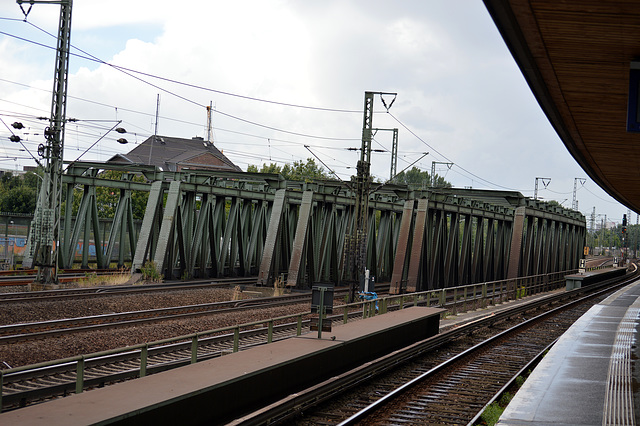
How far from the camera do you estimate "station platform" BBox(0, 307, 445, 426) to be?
26.7 ft

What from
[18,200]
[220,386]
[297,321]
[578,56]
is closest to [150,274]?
[297,321]

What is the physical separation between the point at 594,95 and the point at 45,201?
21.4 metres

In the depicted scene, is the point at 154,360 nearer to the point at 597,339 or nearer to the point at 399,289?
the point at 597,339

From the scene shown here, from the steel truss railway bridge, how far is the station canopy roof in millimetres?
15340

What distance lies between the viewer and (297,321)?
15820 mm

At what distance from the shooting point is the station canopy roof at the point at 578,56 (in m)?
7.97

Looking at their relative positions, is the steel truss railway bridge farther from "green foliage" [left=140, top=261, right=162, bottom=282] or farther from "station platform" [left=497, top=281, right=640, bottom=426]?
"station platform" [left=497, top=281, right=640, bottom=426]

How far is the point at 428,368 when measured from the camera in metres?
16.6

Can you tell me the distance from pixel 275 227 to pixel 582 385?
2383 centimetres

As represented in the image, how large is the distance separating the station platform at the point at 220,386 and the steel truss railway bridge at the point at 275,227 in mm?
13844

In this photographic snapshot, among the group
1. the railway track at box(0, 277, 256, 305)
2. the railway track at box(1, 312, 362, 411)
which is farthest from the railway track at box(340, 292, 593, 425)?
the railway track at box(0, 277, 256, 305)

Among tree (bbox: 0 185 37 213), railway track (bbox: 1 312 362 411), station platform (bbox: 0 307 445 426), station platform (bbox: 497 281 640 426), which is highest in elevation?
tree (bbox: 0 185 37 213)

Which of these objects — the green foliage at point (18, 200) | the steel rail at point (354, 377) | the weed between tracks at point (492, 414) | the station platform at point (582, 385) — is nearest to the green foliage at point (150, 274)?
the steel rail at point (354, 377)

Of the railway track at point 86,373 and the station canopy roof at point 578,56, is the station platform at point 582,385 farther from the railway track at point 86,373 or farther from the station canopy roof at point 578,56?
the railway track at point 86,373
